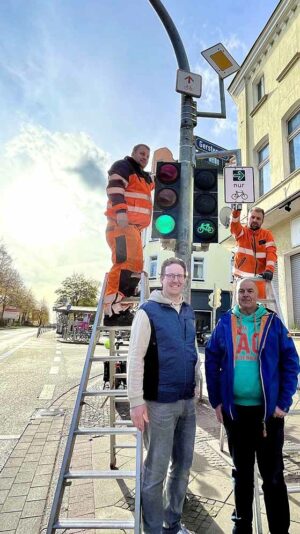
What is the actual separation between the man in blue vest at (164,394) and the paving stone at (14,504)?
5.55 ft

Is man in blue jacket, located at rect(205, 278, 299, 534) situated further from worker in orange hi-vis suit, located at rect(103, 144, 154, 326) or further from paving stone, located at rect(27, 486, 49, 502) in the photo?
paving stone, located at rect(27, 486, 49, 502)

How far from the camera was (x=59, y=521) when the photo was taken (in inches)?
83.9

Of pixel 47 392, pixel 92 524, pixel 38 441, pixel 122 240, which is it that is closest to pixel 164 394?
pixel 92 524

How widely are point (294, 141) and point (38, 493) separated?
1016 centimetres

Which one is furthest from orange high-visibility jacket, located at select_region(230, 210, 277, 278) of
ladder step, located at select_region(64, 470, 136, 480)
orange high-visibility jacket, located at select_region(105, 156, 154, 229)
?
ladder step, located at select_region(64, 470, 136, 480)

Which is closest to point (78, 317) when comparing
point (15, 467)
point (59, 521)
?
point (15, 467)

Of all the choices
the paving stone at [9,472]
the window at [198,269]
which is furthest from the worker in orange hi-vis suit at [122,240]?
the window at [198,269]

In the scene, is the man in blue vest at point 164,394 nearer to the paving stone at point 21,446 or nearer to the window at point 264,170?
the paving stone at point 21,446

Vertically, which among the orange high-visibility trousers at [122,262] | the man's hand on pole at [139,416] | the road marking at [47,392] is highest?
the orange high-visibility trousers at [122,262]

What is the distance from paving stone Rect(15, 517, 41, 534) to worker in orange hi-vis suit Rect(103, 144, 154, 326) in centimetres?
182

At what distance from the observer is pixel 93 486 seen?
3600mm

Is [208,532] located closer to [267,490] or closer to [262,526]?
[262,526]

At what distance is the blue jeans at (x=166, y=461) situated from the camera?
87.5 inches

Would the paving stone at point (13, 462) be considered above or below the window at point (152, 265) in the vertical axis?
below
